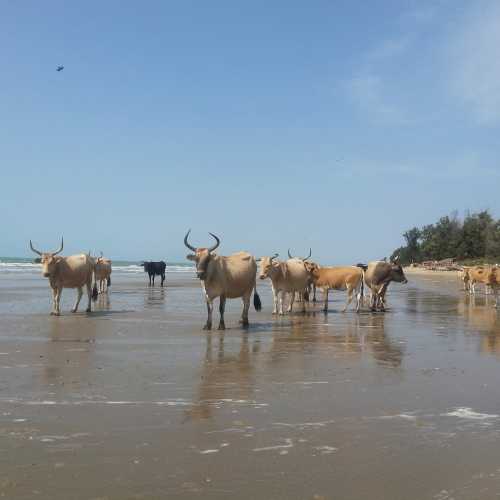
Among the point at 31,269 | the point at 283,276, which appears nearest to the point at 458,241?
the point at 31,269

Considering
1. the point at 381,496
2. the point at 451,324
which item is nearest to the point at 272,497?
the point at 381,496

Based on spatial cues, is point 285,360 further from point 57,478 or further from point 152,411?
point 57,478

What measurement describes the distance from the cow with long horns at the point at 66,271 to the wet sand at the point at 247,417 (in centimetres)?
474

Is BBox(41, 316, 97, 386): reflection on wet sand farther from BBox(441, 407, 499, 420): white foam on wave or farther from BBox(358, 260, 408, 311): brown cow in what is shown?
BBox(358, 260, 408, 311): brown cow

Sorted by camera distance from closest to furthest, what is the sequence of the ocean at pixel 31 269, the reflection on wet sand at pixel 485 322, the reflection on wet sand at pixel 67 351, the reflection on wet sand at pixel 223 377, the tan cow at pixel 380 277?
the reflection on wet sand at pixel 223 377 < the reflection on wet sand at pixel 67 351 < the reflection on wet sand at pixel 485 322 < the tan cow at pixel 380 277 < the ocean at pixel 31 269

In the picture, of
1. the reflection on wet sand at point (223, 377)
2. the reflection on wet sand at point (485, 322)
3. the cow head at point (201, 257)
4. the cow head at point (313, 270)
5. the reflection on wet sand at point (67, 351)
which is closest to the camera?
the reflection on wet sand at point (223, 377)

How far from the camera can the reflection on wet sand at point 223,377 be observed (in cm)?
580

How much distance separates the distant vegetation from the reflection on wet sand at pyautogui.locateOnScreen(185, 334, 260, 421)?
181 feet

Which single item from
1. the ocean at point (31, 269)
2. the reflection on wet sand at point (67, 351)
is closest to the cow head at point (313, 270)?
the reflection on wet sand at point (67, 351)

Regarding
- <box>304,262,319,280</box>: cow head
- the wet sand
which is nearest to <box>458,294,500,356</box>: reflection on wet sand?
the wet sand

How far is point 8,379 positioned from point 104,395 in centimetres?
146

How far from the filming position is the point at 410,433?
4.92 metres

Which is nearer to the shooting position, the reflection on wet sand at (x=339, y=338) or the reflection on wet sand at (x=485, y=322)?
the reflection on wet sand at (x=339, y=338)

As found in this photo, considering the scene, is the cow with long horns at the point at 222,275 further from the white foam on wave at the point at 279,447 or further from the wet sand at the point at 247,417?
the white foam on wave at the point at 279,447
